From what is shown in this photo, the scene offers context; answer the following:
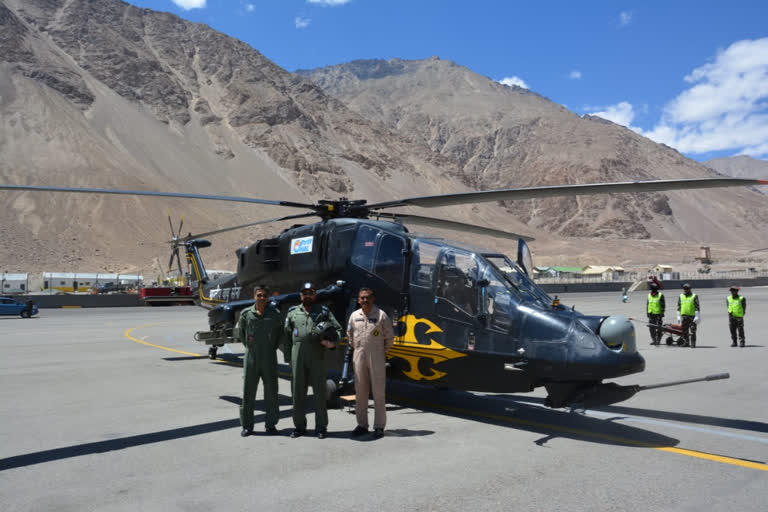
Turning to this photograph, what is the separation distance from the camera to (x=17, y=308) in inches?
1211

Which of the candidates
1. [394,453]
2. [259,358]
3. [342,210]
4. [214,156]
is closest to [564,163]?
[214,156]

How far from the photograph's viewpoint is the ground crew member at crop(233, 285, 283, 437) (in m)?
7.02

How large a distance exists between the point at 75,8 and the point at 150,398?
11073 cm

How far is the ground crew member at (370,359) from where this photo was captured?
6949 millimetres

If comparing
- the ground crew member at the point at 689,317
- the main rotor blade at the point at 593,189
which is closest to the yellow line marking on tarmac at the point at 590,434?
the main rotor blade at the point at 593,189

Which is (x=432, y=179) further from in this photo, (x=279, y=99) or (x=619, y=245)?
(x=619, y=245)

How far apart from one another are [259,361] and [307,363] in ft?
1.82

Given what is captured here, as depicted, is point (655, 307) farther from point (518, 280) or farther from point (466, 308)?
point (466, 308)

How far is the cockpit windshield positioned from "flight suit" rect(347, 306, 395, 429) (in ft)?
5.43

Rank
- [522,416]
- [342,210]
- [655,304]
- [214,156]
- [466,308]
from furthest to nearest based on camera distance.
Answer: [214,156] < [655,304] < [342,210] < [522,416] < [466,308]

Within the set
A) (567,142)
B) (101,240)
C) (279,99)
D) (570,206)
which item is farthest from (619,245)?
(101,240)

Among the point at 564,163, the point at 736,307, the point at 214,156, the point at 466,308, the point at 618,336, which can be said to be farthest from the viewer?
the point at 564,163

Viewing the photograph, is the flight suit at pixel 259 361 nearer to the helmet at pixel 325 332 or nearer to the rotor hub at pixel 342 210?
the helmet at pixel 325 332

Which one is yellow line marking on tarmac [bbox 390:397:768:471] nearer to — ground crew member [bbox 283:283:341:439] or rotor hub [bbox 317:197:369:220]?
ground crew member [bbox 283:283:341:439]
